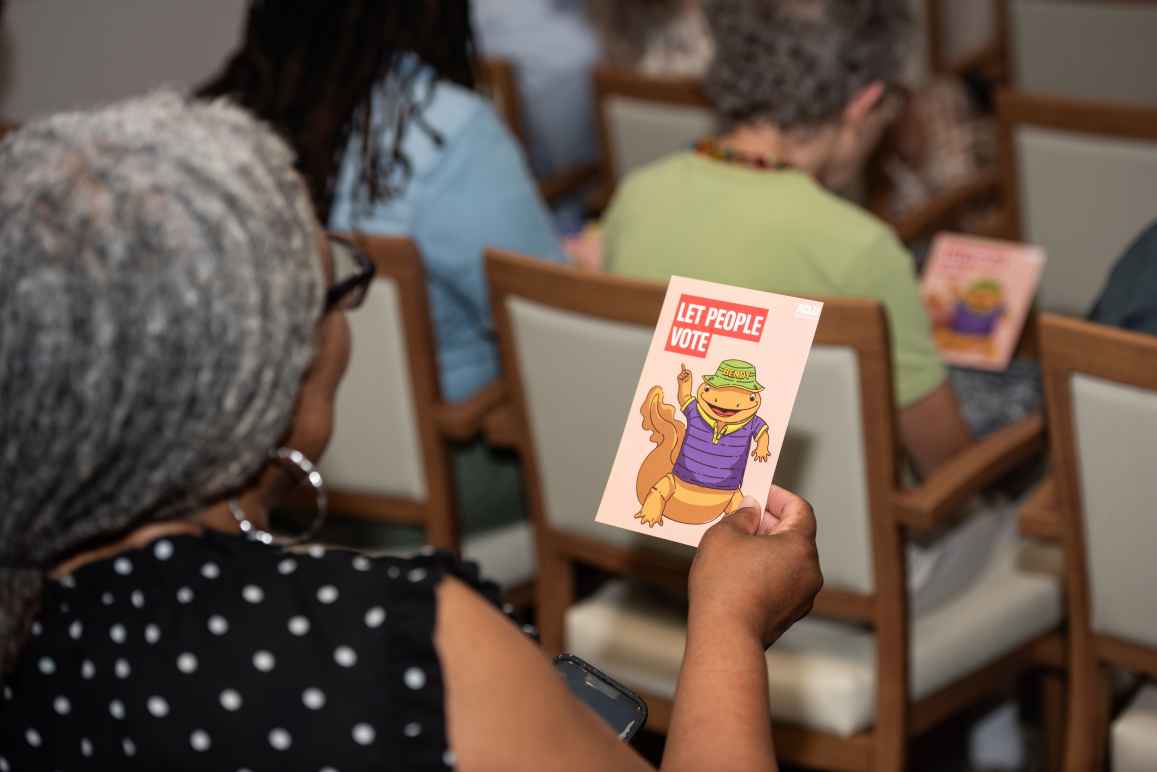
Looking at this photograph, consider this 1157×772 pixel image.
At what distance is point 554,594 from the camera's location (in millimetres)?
1936

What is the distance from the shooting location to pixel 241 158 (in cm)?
95

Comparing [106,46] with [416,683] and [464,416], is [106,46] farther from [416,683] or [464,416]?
[416,683]

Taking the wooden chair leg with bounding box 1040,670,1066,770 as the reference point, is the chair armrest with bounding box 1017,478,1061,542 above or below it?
above

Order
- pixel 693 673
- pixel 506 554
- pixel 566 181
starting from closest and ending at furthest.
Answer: pixel 693 673 < pixel 506 554 < pixel 566 181

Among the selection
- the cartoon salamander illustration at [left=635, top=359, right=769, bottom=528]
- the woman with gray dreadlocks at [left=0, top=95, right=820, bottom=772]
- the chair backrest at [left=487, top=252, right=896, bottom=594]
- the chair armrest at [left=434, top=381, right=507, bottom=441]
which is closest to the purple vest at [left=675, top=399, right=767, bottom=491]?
the cartoon salamander illustration at [left=635, top=359, right=769, bottom=528]

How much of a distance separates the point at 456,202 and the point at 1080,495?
0.92 metres

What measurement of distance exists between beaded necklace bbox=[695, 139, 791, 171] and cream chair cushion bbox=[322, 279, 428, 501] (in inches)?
17.2

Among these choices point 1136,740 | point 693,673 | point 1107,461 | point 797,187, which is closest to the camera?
point 693,673

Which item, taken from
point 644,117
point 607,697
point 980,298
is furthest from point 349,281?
point 644,117

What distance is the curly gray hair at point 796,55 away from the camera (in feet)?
6.40

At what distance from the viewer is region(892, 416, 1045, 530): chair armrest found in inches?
64.7

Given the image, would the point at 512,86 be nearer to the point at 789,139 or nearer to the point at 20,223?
the point at 789,139

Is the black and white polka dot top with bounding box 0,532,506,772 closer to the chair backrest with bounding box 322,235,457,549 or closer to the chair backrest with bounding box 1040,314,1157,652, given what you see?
the chair backrest with bounding box 1040,314,1157,652

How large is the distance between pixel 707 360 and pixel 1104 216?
5.31 ft
